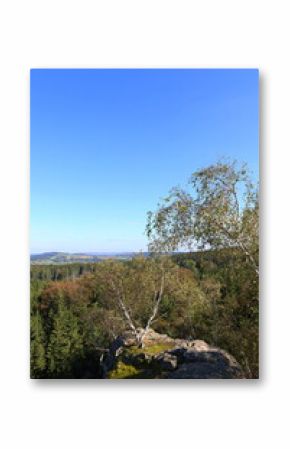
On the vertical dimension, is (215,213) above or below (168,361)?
above

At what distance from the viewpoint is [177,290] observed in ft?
16.3

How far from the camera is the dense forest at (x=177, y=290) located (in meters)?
4.77

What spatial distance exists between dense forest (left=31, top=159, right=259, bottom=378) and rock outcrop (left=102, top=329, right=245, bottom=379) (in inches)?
3.7

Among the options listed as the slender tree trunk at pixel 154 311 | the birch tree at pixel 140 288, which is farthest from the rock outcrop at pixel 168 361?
the birch tree at pixel 140 288

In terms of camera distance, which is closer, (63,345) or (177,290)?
(63,345)

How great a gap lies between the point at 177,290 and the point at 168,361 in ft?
2.55

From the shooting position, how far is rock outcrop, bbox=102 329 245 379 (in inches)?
189

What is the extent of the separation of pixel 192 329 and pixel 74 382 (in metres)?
1.41

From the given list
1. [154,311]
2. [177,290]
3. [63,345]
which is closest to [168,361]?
[154,311]

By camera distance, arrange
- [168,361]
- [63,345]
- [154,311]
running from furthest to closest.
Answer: [154,311] → [168,361] → [63,345]

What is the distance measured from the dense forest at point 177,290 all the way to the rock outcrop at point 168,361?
0.09 metres

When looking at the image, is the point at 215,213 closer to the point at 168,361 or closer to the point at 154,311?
the point at 154,311

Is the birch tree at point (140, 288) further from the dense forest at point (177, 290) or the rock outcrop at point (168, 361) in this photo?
the rock outcrop at point (168, 361)
